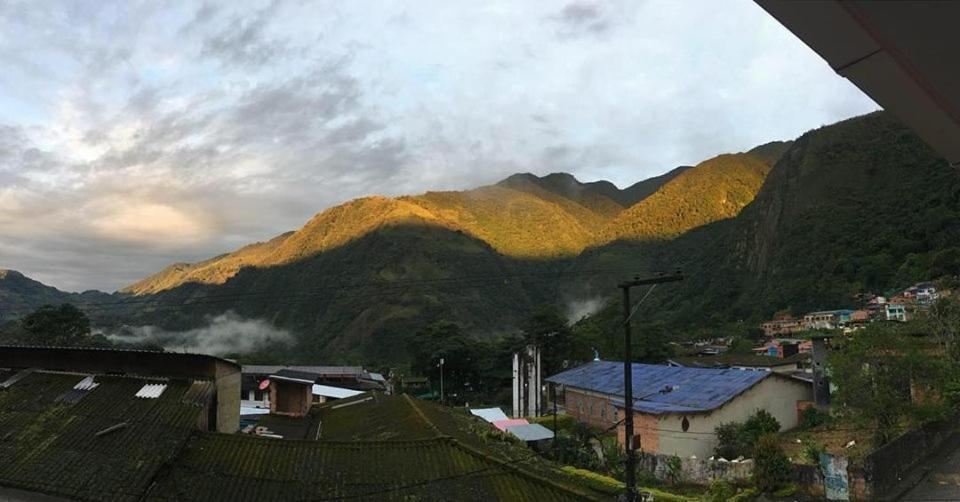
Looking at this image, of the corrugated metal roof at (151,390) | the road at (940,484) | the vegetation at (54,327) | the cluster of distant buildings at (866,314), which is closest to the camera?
the corrugated metal roof at (151,390)

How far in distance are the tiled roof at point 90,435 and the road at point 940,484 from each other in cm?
2444

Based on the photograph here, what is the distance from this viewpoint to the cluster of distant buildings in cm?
5451

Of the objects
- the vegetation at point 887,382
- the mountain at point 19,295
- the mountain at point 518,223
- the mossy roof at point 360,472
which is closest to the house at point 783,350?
the vegetation at point 887,382

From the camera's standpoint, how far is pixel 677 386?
111ft

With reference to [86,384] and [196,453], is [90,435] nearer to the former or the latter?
[196,453]

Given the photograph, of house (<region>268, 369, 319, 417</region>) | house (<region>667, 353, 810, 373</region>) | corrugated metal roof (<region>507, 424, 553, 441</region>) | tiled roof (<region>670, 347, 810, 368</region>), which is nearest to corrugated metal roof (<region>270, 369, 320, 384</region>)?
house (<region>268, 369, 319, 417</region>)

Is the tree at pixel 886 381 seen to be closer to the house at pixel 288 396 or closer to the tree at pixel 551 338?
the house at pixel 288 396

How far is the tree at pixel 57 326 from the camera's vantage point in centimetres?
7244

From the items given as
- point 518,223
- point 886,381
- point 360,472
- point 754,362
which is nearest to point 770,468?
point 886,381

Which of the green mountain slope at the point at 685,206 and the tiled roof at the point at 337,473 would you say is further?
the green mountain slope at the point at 685,206

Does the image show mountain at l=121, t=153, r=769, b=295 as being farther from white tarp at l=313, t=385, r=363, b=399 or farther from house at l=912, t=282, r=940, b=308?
white tarp at l=313, t=385, r=363, b=399

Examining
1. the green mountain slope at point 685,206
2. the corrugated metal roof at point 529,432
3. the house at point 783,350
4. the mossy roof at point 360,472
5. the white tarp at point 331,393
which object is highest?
the green mountain slope at point 685,206

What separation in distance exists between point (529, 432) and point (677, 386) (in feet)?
30.4

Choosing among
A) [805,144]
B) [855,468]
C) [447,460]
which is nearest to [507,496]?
[447,460]
